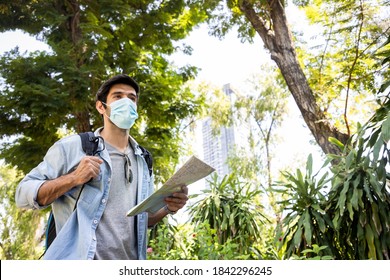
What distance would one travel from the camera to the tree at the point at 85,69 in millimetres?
5289

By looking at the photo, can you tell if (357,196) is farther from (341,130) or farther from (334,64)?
(334,64)

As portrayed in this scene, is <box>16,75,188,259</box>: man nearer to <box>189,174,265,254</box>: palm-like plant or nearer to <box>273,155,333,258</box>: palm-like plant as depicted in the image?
<box>273,155,333,258</box>: palm-like plant

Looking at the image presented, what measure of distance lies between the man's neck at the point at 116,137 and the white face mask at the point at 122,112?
0.02 metres

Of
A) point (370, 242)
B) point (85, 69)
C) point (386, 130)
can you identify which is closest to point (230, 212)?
point (370, 242)

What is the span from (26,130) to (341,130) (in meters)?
4.19

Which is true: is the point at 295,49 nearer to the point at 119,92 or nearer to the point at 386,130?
the point at 386,130

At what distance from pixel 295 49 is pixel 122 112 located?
5.35 meters

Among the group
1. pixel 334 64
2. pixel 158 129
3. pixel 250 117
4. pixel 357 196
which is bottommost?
pixel 357 196

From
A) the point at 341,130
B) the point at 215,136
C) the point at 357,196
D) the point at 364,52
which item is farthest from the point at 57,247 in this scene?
the point at 215,136

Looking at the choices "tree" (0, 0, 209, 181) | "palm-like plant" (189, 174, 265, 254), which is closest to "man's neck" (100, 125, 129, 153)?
"palm-like plant" (189, 174, 265, 254)

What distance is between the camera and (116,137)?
4.43 ft

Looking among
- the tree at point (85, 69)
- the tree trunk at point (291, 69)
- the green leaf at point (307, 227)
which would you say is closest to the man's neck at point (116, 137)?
the green leaf at point (307, 227)

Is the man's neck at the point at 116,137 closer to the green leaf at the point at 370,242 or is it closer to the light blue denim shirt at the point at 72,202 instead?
the light blue denim shirt at the point at 72,202
